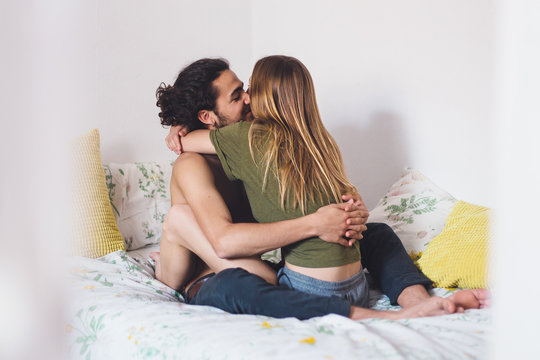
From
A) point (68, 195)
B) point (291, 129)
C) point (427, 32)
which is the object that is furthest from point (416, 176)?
point (68, 195)

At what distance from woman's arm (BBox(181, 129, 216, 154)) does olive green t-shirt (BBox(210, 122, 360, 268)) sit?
0.31 feet

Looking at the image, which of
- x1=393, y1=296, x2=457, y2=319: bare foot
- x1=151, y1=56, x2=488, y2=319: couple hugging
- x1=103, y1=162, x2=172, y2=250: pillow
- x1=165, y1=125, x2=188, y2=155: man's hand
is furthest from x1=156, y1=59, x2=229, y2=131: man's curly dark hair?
x1=393, y1=296, x2=457, y2=319: bare foot

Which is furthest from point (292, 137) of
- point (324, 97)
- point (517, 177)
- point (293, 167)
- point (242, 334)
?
point (324, 97)

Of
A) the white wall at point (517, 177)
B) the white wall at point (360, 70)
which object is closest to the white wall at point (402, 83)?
the white wall at point (360, 70)

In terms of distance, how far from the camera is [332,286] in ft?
3.86

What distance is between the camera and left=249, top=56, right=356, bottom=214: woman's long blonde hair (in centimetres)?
120

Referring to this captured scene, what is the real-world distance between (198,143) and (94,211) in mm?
484

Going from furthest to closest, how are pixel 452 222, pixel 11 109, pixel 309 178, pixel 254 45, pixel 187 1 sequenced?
pixel 254 45 < pixel 187 1 < pixel 452 222 < pixel 309 178 < pixel 11 109

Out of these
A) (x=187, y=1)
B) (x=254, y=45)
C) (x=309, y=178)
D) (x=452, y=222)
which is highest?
(x=187, y=1)

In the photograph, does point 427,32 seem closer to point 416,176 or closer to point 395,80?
point 395,80

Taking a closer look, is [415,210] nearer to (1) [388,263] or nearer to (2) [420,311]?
(1) [388,263]

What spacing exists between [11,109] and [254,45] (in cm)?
237

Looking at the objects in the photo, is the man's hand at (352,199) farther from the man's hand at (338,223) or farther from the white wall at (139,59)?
the white wall at (139,59)

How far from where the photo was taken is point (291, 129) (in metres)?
1.31
